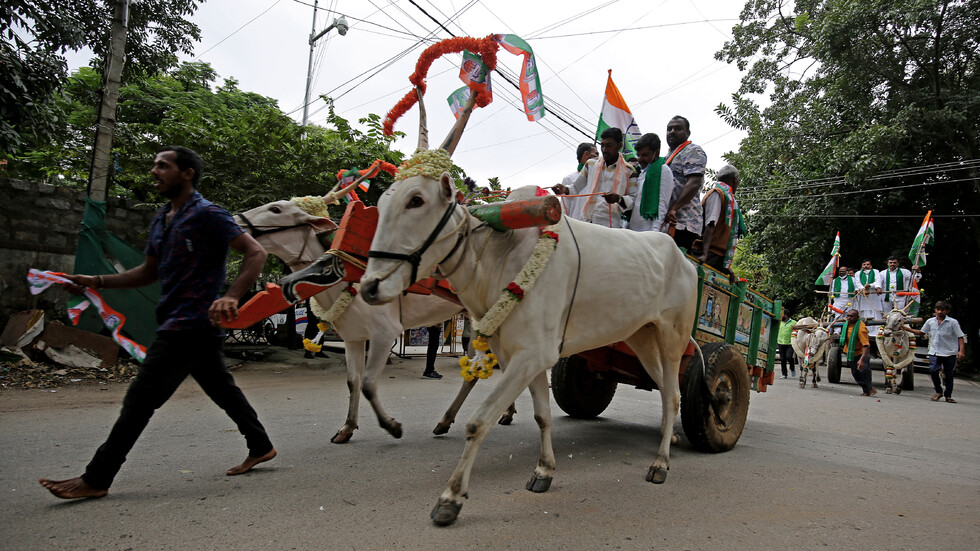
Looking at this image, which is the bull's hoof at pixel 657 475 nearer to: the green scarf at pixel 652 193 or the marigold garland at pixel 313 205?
the green scarf at pixel 652 193

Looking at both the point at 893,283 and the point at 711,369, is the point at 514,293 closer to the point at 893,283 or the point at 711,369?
the point at 711,369

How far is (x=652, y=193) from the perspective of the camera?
505cm

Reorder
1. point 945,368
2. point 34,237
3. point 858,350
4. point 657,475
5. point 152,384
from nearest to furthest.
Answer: point 152,384 < point 657,475 < point 34,237 < point 945,368 < point 858,350

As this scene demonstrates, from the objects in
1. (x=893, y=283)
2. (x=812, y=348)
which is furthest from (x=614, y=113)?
(x=893, y=283)

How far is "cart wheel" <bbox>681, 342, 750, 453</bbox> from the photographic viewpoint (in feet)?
14.7

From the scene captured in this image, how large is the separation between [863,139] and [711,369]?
1370 centimetres

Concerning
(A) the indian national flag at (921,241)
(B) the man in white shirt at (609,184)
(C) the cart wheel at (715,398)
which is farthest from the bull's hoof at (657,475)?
(A) the indian national flag at (921,241)

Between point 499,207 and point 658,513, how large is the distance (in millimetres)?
1982

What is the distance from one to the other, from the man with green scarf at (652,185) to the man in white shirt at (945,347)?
852cm

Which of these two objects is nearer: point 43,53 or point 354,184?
point 354,184

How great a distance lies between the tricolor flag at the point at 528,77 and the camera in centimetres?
355

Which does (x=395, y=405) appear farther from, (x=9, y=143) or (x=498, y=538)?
(x=9, y=143)

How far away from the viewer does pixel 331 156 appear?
380 inches

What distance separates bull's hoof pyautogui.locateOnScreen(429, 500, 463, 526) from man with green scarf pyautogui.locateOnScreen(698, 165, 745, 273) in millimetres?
3455
